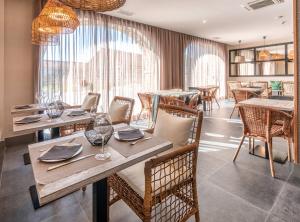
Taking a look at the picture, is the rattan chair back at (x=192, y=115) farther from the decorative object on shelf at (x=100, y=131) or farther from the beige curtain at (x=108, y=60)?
the beige curtain at (x=108, y=60)

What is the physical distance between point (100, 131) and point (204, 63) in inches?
306

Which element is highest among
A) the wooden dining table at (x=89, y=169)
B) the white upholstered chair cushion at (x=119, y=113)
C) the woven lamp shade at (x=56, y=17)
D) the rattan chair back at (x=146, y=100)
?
the woven lamp shade at (x=56, y=17)

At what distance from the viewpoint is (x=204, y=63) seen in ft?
27.1

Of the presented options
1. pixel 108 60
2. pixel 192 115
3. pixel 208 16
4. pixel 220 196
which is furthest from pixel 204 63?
pixel 192 115

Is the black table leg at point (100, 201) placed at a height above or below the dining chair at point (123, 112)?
below

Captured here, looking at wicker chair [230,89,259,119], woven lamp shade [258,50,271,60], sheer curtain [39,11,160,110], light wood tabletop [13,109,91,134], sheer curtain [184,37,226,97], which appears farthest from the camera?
woven lamp shade [258,50,271,60]

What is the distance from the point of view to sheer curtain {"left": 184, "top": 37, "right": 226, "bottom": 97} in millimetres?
7391

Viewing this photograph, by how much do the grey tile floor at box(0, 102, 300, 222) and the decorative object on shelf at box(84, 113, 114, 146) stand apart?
786mm

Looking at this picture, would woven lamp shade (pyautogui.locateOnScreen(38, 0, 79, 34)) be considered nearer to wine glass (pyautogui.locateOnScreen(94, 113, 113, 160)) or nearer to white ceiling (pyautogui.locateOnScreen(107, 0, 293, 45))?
wine glass (pyautogui.locateOnScreen(94, 113, 113, 160))

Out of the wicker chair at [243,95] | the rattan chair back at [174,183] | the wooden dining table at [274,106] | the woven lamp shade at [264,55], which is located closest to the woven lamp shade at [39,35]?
the rattan chair back at [174,183]

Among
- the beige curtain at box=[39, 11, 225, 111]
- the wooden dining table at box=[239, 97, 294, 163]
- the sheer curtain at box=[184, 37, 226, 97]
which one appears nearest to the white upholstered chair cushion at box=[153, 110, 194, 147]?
the wooden dining table at box=[239, 97, 294, 163]

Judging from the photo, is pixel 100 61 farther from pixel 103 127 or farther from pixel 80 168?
pixel 80 168

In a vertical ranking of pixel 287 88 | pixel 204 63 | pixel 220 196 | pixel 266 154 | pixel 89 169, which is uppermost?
pixel 204 63

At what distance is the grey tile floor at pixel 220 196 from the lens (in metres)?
1.69
